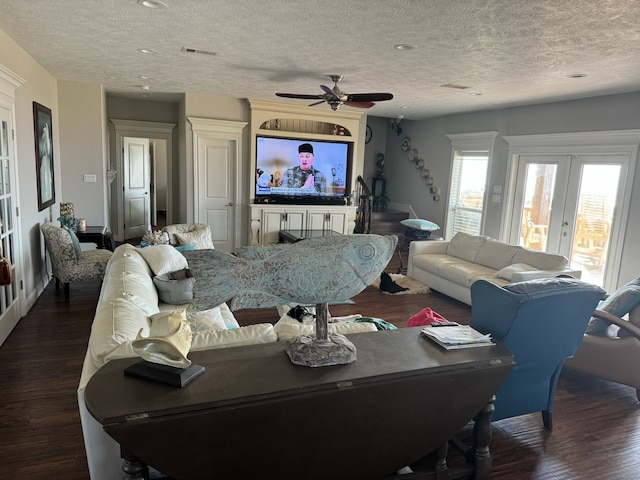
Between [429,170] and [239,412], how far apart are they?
7.45 metres

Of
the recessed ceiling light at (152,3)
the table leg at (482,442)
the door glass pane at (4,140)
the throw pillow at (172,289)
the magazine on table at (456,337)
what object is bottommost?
the table leg at (482,442)

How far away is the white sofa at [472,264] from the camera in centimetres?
452

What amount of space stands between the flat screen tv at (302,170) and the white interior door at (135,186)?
2.49 meters

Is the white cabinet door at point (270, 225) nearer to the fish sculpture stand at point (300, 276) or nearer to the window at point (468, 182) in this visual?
the window at point (468, 182)

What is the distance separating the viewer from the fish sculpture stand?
157cm

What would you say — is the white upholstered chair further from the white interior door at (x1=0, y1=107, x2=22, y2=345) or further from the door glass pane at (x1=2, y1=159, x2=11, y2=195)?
the door glass pane at (x1=2, y1=159, x2=11, y2=195)

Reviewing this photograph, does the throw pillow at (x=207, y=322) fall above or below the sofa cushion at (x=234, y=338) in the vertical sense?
below

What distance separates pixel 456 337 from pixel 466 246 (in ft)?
12.7

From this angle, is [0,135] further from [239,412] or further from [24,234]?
[239,412]

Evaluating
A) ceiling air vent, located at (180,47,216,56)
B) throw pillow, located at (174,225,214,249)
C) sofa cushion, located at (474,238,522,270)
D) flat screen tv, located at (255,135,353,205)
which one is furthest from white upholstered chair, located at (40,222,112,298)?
sofa cushion, located at (474,238,522,270)

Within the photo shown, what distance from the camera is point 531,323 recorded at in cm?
219

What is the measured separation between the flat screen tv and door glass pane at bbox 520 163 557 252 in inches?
114

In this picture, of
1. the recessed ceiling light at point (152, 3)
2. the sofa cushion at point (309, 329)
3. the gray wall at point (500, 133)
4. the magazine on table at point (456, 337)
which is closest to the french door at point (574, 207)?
the gray wall at point (500, 133)

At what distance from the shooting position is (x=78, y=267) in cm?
455
